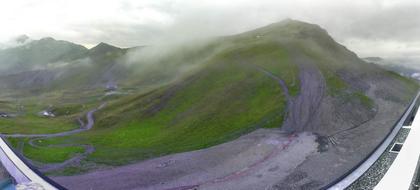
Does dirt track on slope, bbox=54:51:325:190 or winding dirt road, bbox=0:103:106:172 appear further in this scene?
winding dirt road, bbox=0:103:106:172

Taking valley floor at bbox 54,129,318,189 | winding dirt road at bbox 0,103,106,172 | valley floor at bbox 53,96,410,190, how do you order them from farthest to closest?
winding dirt road at bbox 0,103,106,172 < valley floor at bbox 54,129,318,189 < valley floor at bbox 53,96,410,190

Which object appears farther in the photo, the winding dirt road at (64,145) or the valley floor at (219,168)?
the winding dirt road at (64,145)

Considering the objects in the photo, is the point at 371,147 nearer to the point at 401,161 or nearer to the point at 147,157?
the point at 401,161

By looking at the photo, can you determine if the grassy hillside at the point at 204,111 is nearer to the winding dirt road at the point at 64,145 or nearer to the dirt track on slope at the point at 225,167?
the winding dirt road at the point at 64,145

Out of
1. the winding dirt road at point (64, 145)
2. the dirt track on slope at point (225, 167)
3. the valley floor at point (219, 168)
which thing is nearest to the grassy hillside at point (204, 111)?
the winding dirt road at point (64, 145)

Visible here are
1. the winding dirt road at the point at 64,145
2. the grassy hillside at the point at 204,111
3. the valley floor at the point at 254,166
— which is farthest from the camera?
the grassy hillside at the point at 204,111

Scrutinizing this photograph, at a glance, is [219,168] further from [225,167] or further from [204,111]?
[204,111]

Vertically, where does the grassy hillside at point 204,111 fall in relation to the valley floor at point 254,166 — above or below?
above

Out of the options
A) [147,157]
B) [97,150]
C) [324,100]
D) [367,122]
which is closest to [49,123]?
[97,150]

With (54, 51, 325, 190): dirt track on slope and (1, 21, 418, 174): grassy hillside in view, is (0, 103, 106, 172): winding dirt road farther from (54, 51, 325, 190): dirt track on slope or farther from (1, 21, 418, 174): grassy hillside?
(54, 51, 325, 190): dirt track on slope

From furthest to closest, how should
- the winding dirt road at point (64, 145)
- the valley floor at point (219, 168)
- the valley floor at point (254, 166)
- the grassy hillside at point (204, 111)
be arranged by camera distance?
1. the grassy hillside at point (204, 111)
2. the winding dirt road at point (64, 145)
3. the valley floor at point (219, 168)
4. the valley floor at point (254, 166)

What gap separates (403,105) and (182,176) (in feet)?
361

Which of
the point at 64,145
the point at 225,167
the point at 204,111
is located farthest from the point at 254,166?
the point at 64,145

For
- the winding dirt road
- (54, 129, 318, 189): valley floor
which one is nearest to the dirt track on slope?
(54, 129, 318, 189): valley floor
